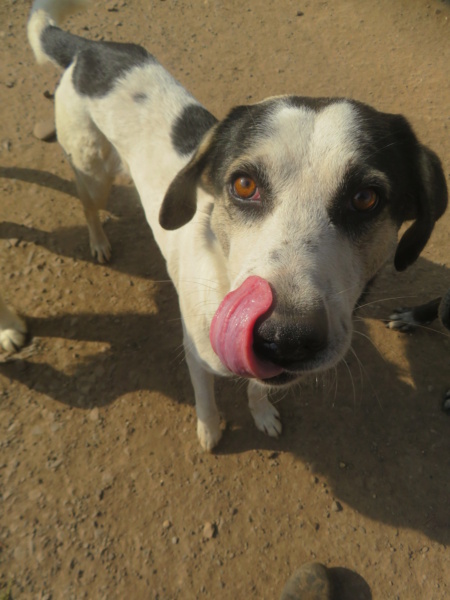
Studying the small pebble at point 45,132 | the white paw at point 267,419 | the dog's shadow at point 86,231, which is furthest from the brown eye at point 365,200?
the small pebble at point 45,132

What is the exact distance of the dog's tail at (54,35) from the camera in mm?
3500

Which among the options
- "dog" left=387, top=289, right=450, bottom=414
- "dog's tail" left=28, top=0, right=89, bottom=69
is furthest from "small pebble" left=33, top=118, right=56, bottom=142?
"dog" left=387, top=289, right=450, bottom=414

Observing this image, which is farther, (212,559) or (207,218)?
(212,559)

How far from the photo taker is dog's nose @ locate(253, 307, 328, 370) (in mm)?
1450

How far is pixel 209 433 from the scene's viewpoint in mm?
3096

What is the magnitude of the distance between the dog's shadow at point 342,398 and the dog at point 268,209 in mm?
447

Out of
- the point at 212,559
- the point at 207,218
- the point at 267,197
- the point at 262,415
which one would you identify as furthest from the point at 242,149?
the point at 212,559

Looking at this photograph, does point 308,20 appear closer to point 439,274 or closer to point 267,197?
point 439,274

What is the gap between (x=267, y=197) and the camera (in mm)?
1859

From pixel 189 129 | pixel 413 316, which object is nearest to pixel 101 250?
pixel 189 129

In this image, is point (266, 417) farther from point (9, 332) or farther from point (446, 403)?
point (9, 332)

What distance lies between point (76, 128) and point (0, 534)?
2.95 metres

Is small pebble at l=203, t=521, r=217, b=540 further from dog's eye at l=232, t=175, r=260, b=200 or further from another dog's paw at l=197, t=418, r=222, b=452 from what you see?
dog's eye at l=232, t=175, r=260, b=200

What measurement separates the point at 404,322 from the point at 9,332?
129 inches
